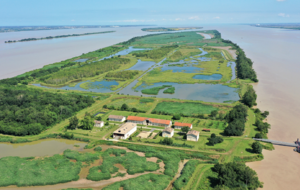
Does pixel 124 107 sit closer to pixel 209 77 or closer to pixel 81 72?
pixel 81 72

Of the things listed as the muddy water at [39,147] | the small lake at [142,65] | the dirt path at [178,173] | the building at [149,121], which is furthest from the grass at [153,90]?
the dirt path at [178,173]

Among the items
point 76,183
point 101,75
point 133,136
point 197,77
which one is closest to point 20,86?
point 101,75

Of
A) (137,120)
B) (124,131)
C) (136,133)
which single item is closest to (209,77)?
(137,120)

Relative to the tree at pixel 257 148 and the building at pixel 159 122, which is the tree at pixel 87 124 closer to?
the building at pixel 159 122

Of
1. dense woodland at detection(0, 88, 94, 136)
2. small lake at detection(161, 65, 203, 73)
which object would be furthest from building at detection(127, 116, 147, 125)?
small lake at detection(161, 65, 203, 73)

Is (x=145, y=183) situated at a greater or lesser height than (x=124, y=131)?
lesser

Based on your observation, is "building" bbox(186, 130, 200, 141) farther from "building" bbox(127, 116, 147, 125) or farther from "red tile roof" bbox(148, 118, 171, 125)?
"building" bbox(127, 116, 147, 125)
